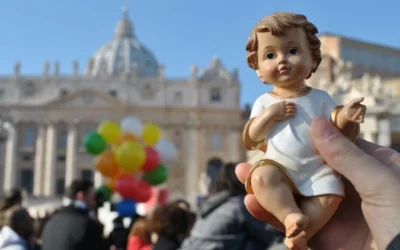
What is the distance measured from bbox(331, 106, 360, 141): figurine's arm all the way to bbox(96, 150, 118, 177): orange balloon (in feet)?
29.8

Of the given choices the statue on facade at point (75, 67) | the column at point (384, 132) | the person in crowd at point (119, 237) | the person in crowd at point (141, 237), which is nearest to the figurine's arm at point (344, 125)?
the person in crowd at point (141, 237)

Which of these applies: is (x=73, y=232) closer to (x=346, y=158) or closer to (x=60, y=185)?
(x=346, y=158)

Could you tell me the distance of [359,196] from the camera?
1650 mm

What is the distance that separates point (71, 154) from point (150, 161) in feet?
89.5

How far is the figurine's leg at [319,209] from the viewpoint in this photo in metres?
Answer: 1.54

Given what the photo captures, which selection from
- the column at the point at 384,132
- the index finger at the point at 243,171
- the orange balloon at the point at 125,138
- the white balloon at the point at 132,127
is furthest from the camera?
the column at the point at 384,132

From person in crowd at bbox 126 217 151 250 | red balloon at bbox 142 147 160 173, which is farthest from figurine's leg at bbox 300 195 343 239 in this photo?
red balloon at bbox 142 147 160 173

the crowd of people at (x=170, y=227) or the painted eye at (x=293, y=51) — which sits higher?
the painted eye at (x=293, y=51)

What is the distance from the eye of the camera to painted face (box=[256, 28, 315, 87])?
5.34ft

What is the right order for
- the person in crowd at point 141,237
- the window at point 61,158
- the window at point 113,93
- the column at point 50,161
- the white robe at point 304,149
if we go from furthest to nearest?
1. the window at point 113,93
2. the window at point 61,158
3. the column at point 50,161
4. the person in crowd at point 141,237
5. the white robe at point 304,149

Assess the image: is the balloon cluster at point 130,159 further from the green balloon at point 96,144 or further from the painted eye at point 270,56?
the painted eye at point 270,56

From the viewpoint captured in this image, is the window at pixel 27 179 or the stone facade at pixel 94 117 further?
the window at pixel 27 179

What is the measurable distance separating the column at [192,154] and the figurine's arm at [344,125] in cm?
3452

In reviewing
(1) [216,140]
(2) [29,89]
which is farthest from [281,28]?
(2) [29,89]
